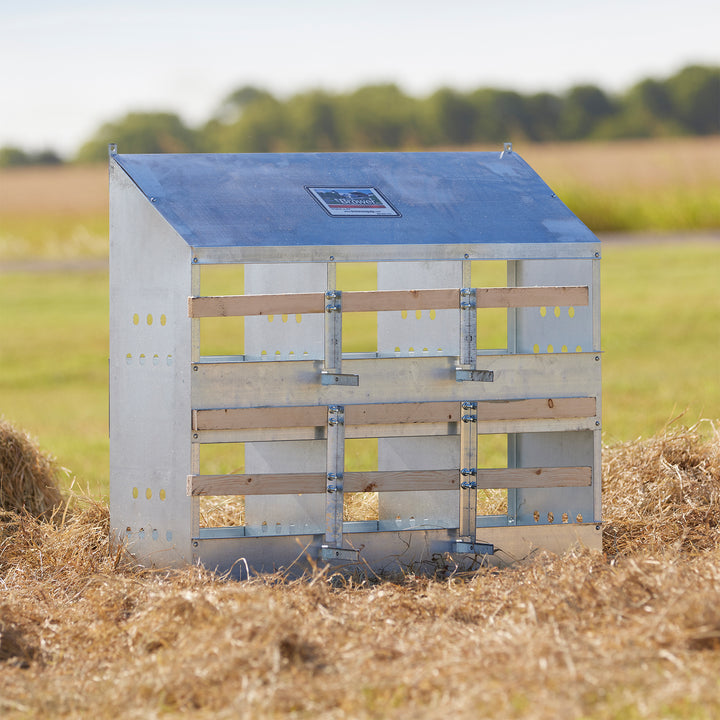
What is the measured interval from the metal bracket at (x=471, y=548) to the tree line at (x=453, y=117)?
46786 mm

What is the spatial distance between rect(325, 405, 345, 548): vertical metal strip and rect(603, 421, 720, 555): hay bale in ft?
5.27

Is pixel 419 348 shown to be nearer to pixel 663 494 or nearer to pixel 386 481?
pixel 386 481

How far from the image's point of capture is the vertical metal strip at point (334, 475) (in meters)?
5.83

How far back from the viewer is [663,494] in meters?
7.16

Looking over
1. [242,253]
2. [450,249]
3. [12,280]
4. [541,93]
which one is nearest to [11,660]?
[242,253]

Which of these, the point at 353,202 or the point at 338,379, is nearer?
the point at 338,379

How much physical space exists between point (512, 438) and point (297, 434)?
1.50m

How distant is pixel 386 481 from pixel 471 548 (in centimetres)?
56

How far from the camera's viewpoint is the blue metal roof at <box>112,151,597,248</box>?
5918 mm

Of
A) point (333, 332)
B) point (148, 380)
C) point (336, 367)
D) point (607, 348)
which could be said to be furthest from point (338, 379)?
point (607, 348)

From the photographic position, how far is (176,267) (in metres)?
5.79

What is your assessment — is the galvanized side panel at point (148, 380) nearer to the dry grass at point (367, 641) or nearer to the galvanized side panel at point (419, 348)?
the dry grass at point (367, 641)

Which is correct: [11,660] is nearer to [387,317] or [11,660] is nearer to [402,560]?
[402,560]

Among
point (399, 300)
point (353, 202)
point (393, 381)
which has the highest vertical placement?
point (353, 202)
